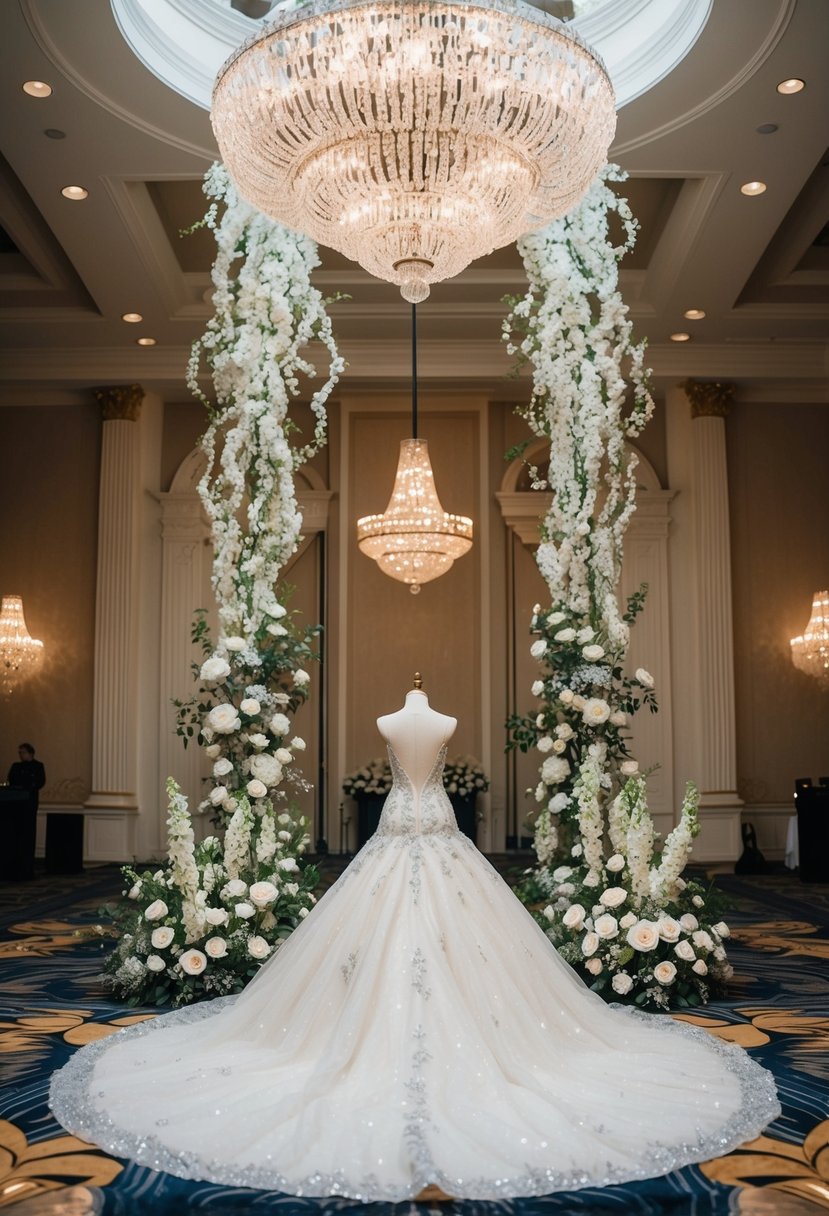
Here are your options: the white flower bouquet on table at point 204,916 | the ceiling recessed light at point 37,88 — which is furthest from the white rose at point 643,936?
the ceiling recessed light at point 37,88

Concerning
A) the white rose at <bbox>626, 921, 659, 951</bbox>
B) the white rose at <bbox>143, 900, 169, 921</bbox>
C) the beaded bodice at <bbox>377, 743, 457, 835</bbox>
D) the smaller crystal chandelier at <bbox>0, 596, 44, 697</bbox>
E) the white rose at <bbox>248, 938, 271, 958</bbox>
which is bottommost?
the white rose at <bbox>248, 938, 271, 958</bbox>

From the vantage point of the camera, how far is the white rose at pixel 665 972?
477 centimetres

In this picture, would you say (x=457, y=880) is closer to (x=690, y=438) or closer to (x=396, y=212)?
(x=396, y=212)

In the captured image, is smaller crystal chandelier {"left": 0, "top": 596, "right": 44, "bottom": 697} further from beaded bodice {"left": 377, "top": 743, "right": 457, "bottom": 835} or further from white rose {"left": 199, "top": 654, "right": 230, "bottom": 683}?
beaded bodice {"left": 377, "top": 743, "right": 457, "bottom": 835}

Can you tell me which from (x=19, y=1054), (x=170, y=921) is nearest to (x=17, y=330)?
(x=170, y=921)

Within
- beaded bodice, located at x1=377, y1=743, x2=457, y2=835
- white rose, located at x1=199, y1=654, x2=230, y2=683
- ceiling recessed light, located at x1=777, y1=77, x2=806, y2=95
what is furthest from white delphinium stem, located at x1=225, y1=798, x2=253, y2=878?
Answer: ceiling recessed light, located at x1=777, y1=77, x2=806, y2=95

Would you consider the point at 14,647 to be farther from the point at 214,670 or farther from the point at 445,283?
the point at 214,670

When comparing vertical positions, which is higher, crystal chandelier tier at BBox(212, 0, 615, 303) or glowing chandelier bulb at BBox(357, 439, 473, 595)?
crystal chandelier tier at BBox(212, 0, 615, 303)

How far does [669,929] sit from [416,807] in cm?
156

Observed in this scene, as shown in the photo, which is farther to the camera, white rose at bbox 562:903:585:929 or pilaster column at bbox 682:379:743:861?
pilaster column at bbox 682:379:743:861

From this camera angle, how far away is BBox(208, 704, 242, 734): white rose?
216 inches

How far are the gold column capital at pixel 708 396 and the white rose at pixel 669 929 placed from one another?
7.84 meters

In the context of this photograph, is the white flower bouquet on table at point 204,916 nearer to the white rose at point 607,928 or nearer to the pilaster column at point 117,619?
the white rose at point 607,928

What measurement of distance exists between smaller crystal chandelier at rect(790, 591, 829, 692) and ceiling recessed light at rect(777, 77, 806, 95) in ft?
17.7
